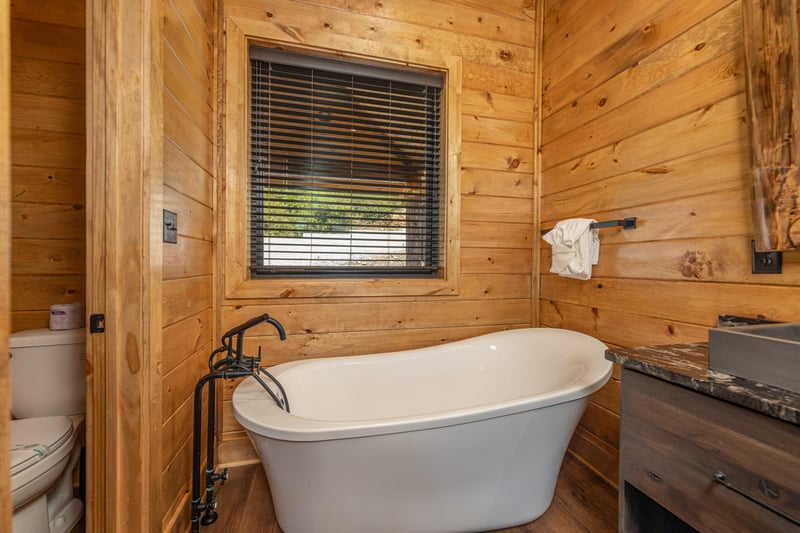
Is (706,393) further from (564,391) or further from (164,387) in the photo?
(164,387)

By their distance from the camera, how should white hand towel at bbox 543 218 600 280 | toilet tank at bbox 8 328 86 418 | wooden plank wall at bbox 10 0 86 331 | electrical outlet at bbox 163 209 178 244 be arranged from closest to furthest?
electrical outlet at bbox 163 209 178 244, toilet tank at bbox 8 328 86 418, wooden plank wall at bbox 10 0 86 331, white hand towel at bbox 543 218 600 280

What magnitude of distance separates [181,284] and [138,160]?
1.57ft

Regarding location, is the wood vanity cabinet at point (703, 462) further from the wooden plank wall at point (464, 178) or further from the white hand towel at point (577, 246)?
the wooden plank wall at point (464, 178)

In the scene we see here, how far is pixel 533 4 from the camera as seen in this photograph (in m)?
2.13

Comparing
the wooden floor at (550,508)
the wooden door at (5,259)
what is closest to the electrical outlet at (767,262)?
the wooden floor at (550,508)

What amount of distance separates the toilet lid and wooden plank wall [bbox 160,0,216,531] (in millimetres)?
338

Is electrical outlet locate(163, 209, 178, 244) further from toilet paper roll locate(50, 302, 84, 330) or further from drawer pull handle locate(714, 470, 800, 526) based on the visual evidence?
drawer pull handle locate(714, 470, 800, 526)

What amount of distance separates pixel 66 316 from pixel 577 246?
2282 millimetres

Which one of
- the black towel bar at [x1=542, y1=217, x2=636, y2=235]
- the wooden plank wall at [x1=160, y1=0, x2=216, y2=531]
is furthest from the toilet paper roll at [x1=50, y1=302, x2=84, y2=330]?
the black towel bar at [x1=542, y1=217, x2=636, y2=235]

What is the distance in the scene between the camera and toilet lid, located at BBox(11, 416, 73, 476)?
1.03m

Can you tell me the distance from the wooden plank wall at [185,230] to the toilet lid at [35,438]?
0.34 metres

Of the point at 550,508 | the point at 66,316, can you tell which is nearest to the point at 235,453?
the point at 66,316

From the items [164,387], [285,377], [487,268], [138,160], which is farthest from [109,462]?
[487,268]

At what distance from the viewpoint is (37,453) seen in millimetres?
1068
